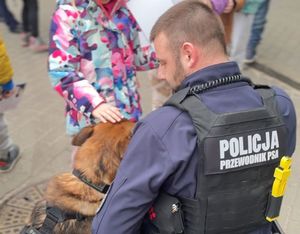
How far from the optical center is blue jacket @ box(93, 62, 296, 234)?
1.54m

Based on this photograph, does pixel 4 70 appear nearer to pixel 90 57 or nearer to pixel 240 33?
pixel 90 57

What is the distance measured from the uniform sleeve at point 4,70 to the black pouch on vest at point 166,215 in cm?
230

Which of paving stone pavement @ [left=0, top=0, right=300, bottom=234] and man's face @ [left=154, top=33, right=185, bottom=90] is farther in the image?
paving stone pavement @ [left=0, top=0, right=300, bottom=234]

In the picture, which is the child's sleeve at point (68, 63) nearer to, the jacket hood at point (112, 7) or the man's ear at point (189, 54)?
the jacket hood at point (112, 7)

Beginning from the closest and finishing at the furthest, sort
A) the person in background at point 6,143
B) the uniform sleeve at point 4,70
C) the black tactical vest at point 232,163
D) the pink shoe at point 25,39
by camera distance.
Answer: the black tactical vest at point 232,163 < the uniform sleeve at point 4,70 < the person in background at point 6,143 < the pink shoe at point 25,39

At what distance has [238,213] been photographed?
168cm

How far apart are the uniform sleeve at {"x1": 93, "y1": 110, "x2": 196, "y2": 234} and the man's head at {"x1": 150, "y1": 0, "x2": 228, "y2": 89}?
0.22m

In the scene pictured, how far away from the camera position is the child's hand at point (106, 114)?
7.63 feet

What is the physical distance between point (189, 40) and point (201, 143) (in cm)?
36

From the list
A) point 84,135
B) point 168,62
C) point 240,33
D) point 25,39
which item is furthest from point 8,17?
point 168,62

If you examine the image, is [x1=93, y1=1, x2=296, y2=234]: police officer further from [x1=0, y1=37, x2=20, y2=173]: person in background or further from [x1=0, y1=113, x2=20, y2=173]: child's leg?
[x1=0, y1=113, x2=20, y2=173]: child's leg

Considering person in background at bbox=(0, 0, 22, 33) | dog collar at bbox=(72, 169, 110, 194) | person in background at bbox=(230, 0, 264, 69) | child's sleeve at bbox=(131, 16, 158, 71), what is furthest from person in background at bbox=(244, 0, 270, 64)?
dog collar at bbox=(72, 169, 110, 194)

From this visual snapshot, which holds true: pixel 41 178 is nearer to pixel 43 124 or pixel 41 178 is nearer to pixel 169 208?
pixel 43 124

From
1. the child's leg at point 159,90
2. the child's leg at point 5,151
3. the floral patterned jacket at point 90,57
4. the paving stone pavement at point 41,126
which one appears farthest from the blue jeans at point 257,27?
the floral patterned jacket at point 90,57
